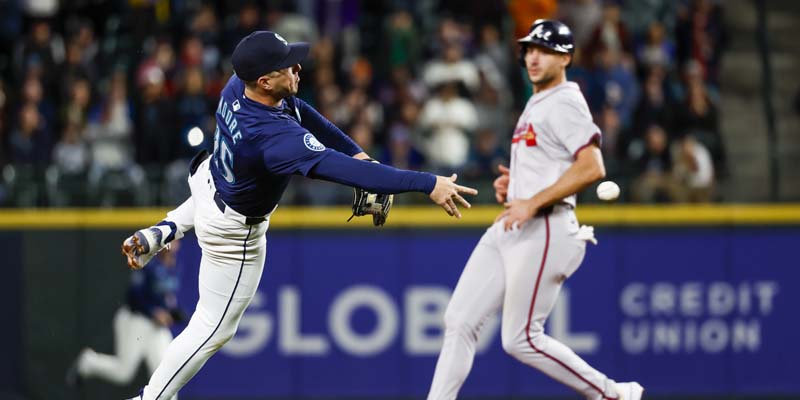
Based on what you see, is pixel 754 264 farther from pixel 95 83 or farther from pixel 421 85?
pixel 95 83

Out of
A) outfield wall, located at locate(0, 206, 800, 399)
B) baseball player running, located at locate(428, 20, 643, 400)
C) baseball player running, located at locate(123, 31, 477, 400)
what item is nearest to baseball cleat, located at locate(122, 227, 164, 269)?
baseball player running, located at locate(123, 31, 477, 400)

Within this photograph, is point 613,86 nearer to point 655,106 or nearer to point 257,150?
point 655,106

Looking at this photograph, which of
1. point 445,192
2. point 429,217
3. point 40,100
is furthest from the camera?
point 40,100

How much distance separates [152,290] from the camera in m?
10.8

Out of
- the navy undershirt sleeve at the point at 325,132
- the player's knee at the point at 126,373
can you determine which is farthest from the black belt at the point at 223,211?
the player's knee at the point at 126,373

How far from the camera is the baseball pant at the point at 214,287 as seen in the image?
6.70 meters

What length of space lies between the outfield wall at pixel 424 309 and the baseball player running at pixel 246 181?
4.41 metres

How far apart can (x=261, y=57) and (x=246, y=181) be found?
0.64 meters

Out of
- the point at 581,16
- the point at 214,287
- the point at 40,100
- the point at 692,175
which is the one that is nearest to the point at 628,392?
the point at 214,287

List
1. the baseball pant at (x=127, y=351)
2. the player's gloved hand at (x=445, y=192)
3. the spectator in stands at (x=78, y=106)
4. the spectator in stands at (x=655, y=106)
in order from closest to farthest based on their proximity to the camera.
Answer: the player's gloved hand at (x=445, y=192)
the baseball pant at (x=127, y=351)
the spectator in stands at (x=655, y=106)
the spectator in stands at (x=78, y=106)

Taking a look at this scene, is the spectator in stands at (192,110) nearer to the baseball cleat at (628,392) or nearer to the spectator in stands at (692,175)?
the spectator in stands at (692,175)

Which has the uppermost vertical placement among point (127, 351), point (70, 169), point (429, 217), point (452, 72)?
point (452, 72)

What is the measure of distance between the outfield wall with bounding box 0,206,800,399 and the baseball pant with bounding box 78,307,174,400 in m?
0.13

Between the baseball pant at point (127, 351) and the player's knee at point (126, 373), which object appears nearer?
the baseball pant at point (127, 351)
